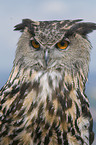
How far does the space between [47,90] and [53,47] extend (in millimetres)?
569

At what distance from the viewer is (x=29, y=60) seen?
253 cm

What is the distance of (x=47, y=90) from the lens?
246 centimetres

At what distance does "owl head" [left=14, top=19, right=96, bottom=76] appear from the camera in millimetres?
2447

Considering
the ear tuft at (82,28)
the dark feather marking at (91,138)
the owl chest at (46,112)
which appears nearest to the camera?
the owl chest at (46,112)

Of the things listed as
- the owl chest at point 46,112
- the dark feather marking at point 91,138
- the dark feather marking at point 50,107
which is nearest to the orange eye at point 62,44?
the owl chest at point 46,112

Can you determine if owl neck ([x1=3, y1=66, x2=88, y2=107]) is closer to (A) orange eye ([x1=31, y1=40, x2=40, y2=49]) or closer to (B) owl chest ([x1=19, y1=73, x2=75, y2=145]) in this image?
(B) owl chest ([x1=19, y1=73, x2=75, y2=145])

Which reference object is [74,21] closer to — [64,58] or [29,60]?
[64,58]

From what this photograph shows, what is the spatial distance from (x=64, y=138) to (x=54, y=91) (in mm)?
615

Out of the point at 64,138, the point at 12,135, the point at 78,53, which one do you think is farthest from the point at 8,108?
the point at 78,53

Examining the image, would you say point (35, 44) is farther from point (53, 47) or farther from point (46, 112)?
point (46, 112)

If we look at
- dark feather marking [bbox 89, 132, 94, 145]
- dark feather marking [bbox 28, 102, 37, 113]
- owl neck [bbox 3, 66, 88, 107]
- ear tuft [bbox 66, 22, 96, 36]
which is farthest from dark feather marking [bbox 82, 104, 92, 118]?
ear tuft [bbox 66, 22, 96, 36]

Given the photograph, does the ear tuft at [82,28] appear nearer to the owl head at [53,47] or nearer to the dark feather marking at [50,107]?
the owl head at [53,47]

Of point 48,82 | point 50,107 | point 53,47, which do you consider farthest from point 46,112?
point 53,47

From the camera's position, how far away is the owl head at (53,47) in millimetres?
2447
